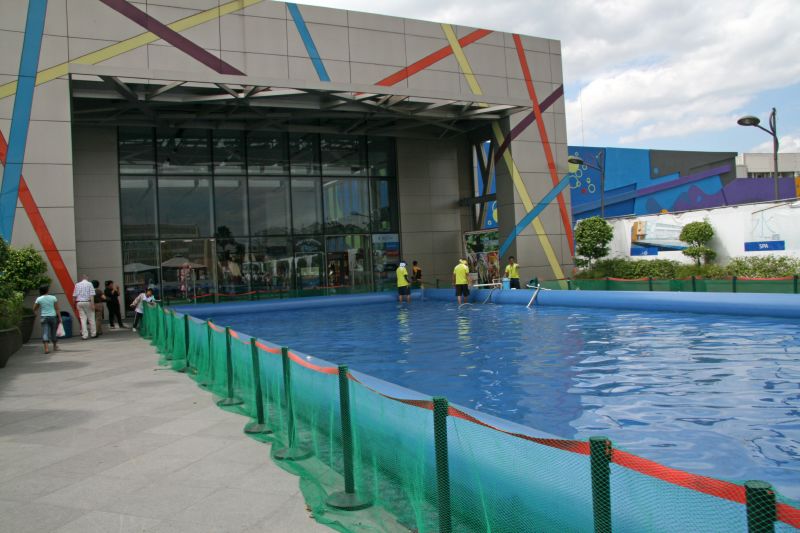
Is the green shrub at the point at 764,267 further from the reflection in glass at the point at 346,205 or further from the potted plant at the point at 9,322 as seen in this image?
the potted plant at the point at 9,322

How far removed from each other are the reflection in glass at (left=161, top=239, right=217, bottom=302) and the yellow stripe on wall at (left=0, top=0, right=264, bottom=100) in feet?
26.1

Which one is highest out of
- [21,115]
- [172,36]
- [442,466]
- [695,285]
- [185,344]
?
[172,36]

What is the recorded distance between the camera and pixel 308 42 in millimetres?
24250

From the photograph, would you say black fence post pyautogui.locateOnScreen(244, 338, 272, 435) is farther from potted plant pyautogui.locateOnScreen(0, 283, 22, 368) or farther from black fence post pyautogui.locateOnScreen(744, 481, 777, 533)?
potted plant pyautogui.locateOnScreen(0, 283, 22, 368)

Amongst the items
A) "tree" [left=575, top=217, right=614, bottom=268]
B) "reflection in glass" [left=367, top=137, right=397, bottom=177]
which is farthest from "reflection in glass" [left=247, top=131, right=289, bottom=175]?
"tree" [left=575, top=217, right=614, bottom=268]

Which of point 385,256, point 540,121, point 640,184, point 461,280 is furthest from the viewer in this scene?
point 640,184

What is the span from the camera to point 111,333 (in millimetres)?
19453

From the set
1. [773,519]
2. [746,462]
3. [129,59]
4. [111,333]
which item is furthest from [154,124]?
[773,519]

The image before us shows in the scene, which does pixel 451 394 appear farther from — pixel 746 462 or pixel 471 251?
pixel 471 251

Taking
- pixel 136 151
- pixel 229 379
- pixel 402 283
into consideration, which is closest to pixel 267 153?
pixel 136 151

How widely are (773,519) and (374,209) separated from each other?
1135 inches

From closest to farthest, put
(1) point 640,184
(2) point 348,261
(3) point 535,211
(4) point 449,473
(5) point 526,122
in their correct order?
(4) point 449,473 → (3) point 535,211 → (5) point 526,122 → (2) point 348,261 → (1) point 640,184

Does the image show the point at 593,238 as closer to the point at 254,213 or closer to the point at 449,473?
the point at 254,213

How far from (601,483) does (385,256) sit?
28.1 metres
